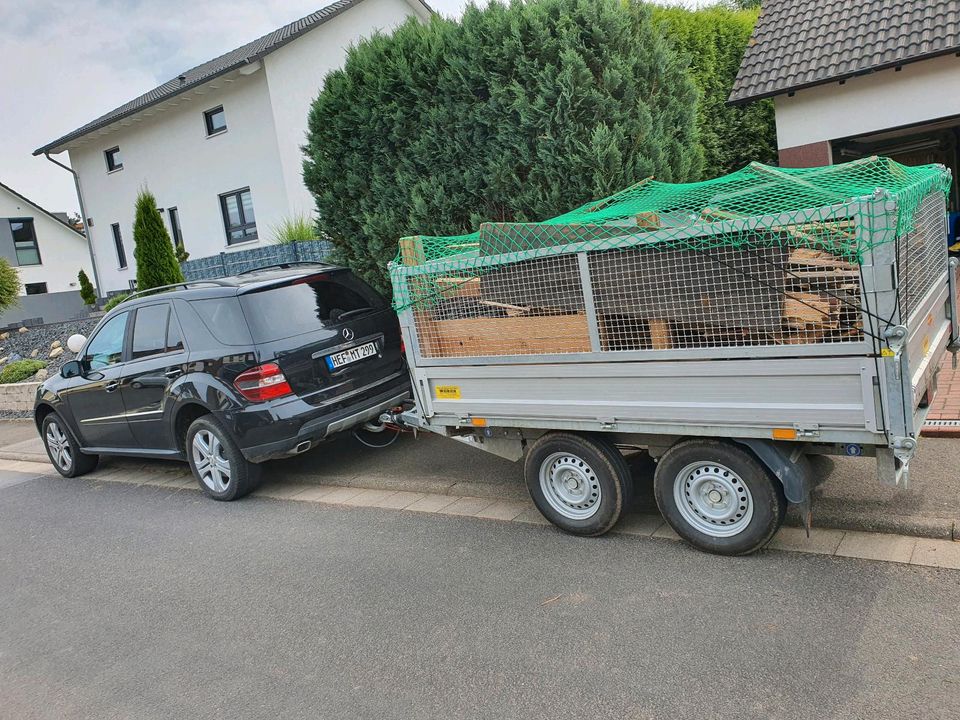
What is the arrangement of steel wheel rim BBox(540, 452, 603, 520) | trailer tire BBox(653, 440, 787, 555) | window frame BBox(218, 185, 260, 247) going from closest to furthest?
trailer tire BBox(653, 440, 787, 555)
steel wheel rim BBox(540, 452, 603, 520)
window frame BBox(218, 185, 260, 247)

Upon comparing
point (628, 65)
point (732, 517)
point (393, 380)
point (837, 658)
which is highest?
point (628, 65)

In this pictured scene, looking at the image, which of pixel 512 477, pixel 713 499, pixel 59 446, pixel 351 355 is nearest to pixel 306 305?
pixel 351 355

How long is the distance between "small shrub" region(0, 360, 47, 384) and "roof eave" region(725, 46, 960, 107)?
46.5 ft

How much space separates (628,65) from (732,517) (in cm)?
481

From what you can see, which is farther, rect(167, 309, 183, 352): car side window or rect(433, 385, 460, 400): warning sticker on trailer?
rect(167, 309, 183, 352): car side window

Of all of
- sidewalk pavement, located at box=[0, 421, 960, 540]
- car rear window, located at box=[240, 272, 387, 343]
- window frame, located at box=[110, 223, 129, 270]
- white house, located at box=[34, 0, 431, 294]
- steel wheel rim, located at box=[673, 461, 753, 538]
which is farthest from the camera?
window frame, located at box=[110, 223, 129, 270]

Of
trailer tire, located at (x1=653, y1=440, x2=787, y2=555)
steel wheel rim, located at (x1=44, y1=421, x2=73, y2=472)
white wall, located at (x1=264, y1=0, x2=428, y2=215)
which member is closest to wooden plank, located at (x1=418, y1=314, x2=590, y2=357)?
trailer tire, located at (x1=653, y1=440, x2=787, y2=555)

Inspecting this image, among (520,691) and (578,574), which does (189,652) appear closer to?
(520,691)

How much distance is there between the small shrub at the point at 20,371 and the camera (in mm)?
15258

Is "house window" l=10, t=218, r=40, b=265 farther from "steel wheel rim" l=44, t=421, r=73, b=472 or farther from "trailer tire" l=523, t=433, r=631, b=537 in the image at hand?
"trailer tire" l=523, t=433, r=631, b=537

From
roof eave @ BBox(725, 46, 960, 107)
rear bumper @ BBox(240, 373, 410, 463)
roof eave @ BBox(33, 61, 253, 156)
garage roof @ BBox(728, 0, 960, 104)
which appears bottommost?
rear bumper @ BBox(240, 373, 410, 463)

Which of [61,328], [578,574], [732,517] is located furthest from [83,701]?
[61,328]

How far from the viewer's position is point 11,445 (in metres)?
11.6

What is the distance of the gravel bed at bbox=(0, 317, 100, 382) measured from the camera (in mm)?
17609
